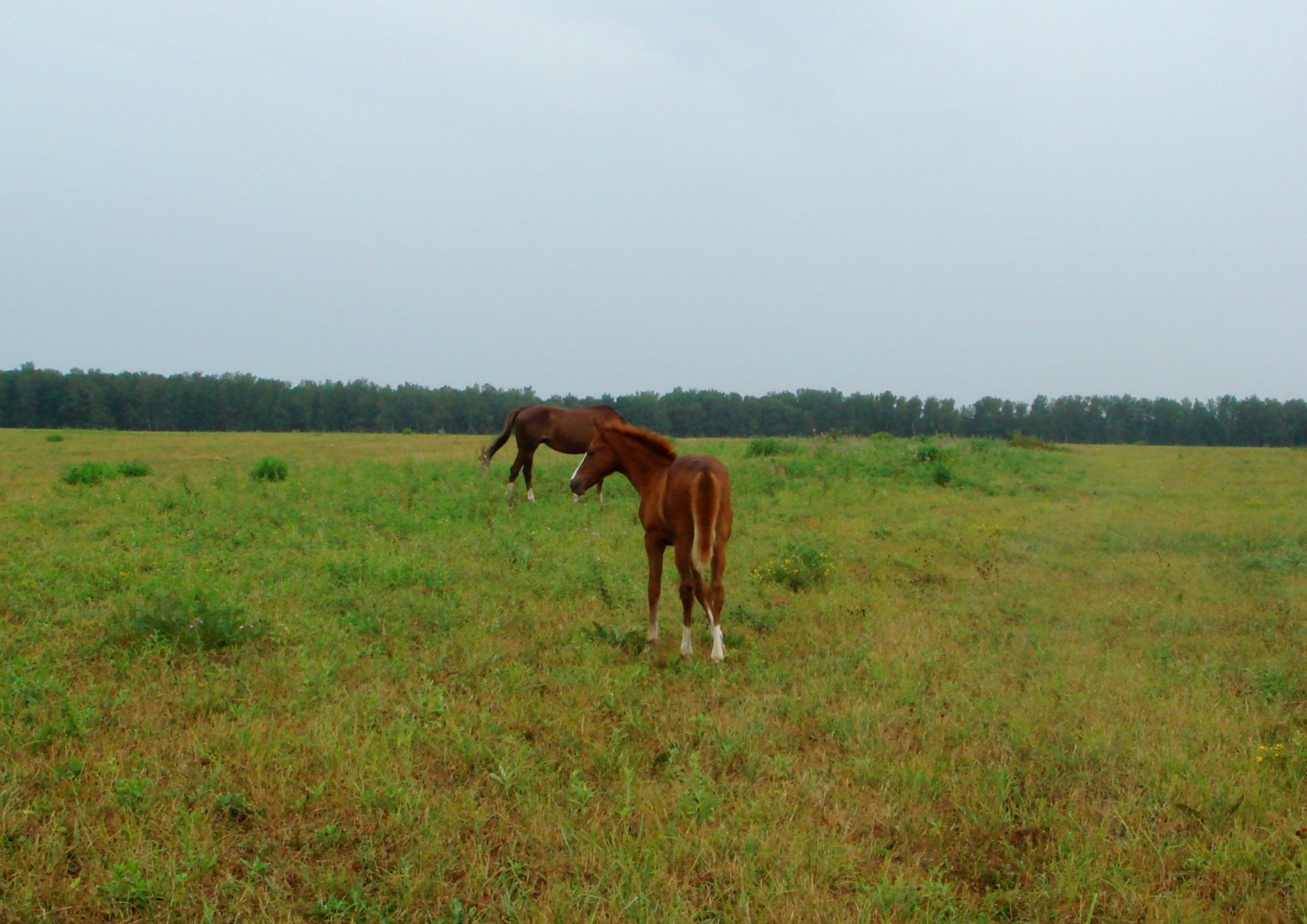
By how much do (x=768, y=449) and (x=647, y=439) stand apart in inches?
622

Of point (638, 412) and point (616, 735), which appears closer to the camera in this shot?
point (616, 735)

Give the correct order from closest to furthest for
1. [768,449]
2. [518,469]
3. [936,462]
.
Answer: [518,469], [936,462], [768,449]

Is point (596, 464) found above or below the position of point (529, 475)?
above

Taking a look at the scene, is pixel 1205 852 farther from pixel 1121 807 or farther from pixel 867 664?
pixel 867 664

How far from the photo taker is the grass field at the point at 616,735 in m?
3.28

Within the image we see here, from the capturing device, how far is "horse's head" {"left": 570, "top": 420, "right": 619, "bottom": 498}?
23.6 ft

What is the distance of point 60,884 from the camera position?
3.11 meters

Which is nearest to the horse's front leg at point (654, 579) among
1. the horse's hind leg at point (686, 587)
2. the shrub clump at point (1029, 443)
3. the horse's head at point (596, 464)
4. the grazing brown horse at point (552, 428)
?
the horse's hind leg at point (686, 587)

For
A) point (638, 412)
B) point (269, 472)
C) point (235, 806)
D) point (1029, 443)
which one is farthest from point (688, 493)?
point (638, 412)

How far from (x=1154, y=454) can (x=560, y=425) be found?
27384 millimetres

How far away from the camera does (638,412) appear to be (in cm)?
6122

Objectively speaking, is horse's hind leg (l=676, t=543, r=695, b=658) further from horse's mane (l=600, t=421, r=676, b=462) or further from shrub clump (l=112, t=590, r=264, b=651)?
shrub clump (l=112, t=590, r=264, b=651)

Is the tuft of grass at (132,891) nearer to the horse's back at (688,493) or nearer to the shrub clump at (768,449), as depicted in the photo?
the horse's back at (688,493)

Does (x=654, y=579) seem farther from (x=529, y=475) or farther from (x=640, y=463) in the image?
(x=529, y=475)
